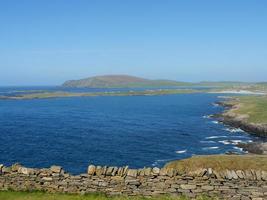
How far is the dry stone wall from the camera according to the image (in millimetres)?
19484

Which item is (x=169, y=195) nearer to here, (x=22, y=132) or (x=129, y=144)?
(x=129, y=144)

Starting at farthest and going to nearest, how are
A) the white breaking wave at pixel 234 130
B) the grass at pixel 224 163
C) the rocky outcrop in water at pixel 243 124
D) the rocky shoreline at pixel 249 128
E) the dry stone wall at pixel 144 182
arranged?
the white breaking wave at pixel 234 130 → the rocky outcrop in water at pixel 243 124 → the rocky shoreline at pixel 249 128 → the grass at pixel 224 163 → the dry stone wall at pixel 144 182

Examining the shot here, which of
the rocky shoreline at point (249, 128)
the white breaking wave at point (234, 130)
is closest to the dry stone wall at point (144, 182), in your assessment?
the rocky shoreline at point (249, 128)

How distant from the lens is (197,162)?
160 ft

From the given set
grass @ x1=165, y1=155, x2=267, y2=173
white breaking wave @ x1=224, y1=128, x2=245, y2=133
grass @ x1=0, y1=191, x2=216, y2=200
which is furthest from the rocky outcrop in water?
grass @ x1=0, y1=191, x2=216, y2=200

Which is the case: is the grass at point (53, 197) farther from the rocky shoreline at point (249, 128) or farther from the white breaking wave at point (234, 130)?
the white breaking wave at point (234, 130)

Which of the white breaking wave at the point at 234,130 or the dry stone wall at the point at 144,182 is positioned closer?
the dry stone wall at the point at 144,182

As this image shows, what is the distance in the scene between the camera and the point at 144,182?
20.2m

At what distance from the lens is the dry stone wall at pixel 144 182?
63.9 feet

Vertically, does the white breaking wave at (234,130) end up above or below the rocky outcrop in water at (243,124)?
below

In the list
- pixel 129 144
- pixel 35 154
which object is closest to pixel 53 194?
pixel 35 154

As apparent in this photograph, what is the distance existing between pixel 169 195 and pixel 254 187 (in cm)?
422

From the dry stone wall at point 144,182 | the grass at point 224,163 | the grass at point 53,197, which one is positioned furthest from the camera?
the grass at point 224,163

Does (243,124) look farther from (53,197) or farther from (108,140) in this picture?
(53,197)
